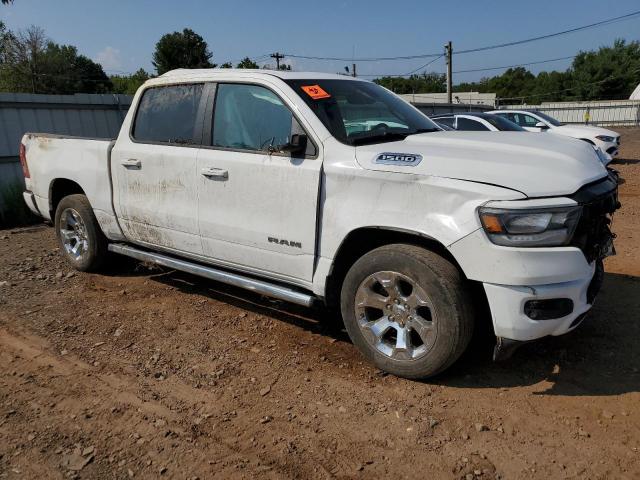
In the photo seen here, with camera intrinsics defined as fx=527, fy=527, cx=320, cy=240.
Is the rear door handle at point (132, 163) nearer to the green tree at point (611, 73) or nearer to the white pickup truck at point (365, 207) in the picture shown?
the white pickup truck at point (365, 207)

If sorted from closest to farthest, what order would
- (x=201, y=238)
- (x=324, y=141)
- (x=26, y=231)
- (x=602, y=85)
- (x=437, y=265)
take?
(x=437, y=265)
(x=324, y=141)
(x=201, y=238)
(x=26, y=231)
(x=602, y=85)

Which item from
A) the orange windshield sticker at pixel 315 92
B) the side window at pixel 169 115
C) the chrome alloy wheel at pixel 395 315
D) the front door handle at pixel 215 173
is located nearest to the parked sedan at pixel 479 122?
the side window at pixel 169 115

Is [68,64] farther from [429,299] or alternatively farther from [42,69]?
[429,299]

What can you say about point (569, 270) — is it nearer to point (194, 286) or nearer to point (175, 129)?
point (175, 129)

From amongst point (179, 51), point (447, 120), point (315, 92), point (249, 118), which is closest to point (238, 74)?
point (249, 118)

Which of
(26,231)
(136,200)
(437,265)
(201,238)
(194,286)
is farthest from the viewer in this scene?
(26,231)

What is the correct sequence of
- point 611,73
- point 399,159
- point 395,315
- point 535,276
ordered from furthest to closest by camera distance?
point 611,73, point 395,315, point 399,159, point 535,276

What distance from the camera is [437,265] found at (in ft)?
9.92

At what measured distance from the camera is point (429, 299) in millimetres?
3074

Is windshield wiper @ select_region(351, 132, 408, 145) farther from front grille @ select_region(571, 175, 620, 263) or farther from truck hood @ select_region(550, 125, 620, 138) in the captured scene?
truck hood @ select_region(550, 125, 620, 138)

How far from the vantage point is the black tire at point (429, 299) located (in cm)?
300

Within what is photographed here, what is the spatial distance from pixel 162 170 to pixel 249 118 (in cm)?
94

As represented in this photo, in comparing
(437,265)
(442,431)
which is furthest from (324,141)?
(442,431)

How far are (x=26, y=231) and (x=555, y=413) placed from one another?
25.3 ft
